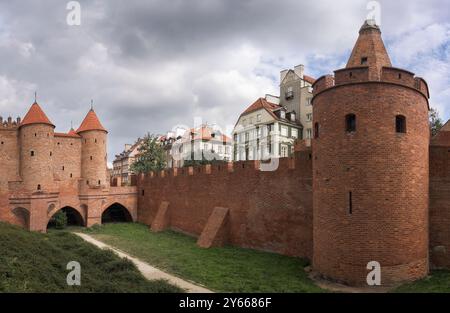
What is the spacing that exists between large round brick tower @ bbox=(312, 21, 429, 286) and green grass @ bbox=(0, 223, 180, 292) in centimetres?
558

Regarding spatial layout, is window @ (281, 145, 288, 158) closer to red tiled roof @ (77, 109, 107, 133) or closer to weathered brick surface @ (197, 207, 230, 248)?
red tiled roof @ (77, 109, 107, 133)

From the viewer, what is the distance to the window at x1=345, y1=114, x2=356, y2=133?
11336mm

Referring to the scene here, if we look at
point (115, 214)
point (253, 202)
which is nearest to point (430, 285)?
point (253, 202)

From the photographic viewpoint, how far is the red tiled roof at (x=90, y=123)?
95.7 ft

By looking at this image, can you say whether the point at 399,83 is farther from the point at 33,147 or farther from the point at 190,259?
the point at 33,147

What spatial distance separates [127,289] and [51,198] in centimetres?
1827

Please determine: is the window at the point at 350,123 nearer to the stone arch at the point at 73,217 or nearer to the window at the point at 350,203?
the window at the point at 350,203

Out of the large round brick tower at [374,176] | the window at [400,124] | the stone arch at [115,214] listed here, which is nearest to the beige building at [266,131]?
the stone arch at [115,214]

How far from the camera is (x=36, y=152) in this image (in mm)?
25062

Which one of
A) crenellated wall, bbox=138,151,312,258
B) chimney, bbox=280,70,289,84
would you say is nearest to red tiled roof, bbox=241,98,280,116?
chimney, bbox=280,70,289,84

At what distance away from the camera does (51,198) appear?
83.3 ft

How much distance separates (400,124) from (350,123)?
1578 mm

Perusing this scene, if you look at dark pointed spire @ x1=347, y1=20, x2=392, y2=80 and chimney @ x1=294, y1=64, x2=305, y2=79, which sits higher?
chimney @ x1=294, y1=64, x2=305, y2=79

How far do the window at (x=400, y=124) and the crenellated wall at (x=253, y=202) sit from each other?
13.3 ft
